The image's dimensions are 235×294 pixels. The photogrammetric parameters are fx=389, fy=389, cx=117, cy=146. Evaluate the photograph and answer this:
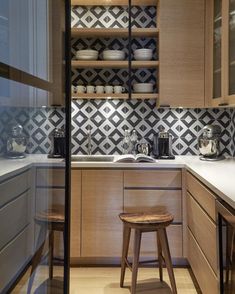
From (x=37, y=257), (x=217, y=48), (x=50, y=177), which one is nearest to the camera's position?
(x=37, y=257)

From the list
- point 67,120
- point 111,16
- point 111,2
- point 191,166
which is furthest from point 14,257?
point 111,16

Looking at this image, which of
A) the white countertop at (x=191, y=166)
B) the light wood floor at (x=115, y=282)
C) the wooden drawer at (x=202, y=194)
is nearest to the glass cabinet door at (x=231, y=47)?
the white countertop at (x=191, y=166)

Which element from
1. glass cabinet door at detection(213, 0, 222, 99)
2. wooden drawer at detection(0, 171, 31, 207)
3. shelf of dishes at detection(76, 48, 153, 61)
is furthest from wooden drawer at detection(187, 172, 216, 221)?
wooden drawer at detection(0, 171, 31, 207)

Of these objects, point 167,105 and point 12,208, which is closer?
point 12,208

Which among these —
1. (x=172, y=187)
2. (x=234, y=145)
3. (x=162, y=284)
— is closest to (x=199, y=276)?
(x=162, y=284)

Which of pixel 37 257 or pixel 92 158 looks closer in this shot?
pixel 37 257

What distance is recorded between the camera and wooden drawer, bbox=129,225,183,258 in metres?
3.16

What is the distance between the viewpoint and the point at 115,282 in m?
2.97

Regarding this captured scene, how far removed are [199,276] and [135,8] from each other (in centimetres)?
249

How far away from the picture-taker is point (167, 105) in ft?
11.2

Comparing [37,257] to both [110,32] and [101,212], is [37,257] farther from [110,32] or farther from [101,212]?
[110,32]

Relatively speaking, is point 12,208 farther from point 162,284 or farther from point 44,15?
point 162,284

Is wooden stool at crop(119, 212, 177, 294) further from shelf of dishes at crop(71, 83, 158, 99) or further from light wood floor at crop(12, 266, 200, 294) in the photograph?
shelf of dishes at crop(71, 83, 158, 99)

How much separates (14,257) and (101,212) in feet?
7.41
